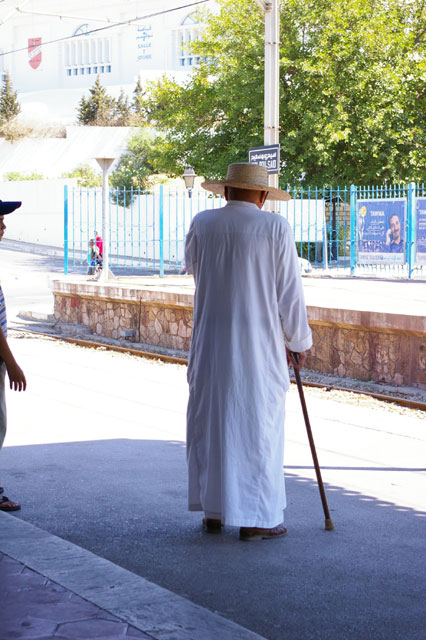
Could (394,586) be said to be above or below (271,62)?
below

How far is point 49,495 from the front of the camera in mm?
5664

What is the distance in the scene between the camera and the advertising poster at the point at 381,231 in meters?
20.6

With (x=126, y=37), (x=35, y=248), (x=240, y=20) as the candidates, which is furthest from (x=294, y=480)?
(x=126, y=37)

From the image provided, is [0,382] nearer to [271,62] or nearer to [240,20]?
[271,62]

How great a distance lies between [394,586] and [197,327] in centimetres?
161

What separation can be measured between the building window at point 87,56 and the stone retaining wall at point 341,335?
7104 centimetres

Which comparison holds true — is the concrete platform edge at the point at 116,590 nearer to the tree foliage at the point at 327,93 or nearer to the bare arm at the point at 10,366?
the bare arm at the point at 10,366

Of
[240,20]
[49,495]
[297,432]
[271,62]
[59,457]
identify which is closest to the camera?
[49,495]

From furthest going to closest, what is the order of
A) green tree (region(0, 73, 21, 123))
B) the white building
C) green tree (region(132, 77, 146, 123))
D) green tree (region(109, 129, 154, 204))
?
the white building < green tree (region(0, 73, 21, 123)) < green tree (region(132, 77, 146, 123)) < green tree (region(109, 129, 154, 204))

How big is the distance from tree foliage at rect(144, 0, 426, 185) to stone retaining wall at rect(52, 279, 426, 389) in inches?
785

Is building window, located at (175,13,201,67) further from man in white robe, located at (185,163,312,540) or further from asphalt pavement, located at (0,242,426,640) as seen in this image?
man in white robe, located at (185,163,312,540)

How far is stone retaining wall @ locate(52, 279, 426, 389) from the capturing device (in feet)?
32.3

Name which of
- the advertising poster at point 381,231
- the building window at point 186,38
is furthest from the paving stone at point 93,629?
the building window at point 186,38

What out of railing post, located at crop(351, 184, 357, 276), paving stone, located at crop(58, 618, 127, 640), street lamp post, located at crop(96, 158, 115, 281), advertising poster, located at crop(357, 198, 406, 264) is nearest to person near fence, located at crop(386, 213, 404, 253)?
advertising poster, located at crop(357, 198, 406, 264)
